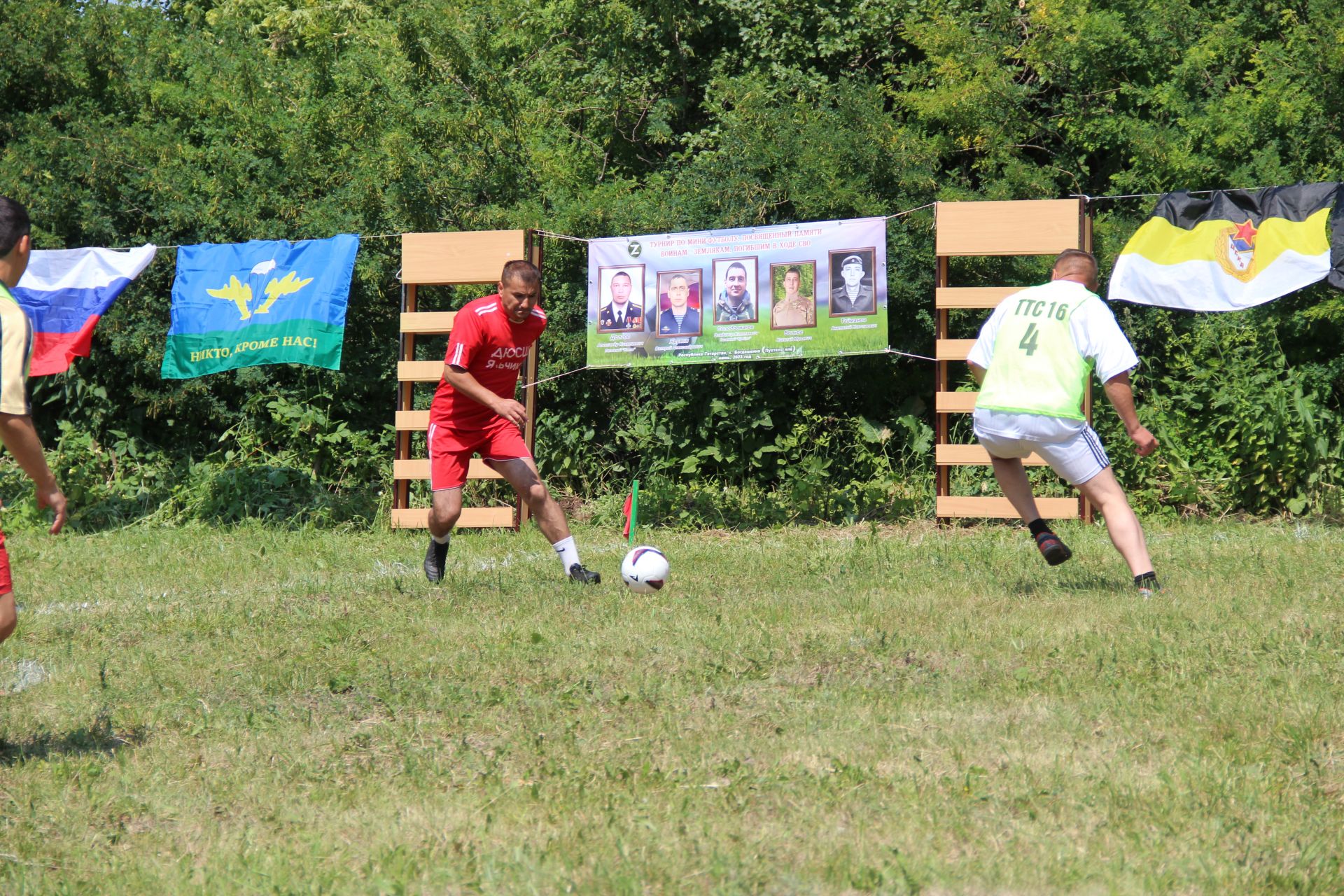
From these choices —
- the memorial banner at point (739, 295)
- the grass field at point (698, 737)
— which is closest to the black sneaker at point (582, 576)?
the grass field at point (698, 737)

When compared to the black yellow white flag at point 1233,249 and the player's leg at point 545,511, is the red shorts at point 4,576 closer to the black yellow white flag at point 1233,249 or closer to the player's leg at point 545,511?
the player's leg at point 545,511

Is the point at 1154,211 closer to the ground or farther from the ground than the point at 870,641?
farther from the ground

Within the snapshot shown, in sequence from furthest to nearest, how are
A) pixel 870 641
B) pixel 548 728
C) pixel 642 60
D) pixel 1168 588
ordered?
1. pixel 642 60
2. pixel 1168 588
3. pixel 870 641
4. pixel 548 728

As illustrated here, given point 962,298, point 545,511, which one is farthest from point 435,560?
point 962,298

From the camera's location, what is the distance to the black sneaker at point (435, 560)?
26.6 ft

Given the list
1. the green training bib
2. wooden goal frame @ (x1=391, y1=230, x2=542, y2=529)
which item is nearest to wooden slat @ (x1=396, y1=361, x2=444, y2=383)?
wooden goal frame @ (x1=391, y1=230, x2=542, y2=529)

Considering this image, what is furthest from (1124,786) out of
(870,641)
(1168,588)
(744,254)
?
(744,254)

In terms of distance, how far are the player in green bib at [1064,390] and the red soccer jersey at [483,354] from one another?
9.23 ft

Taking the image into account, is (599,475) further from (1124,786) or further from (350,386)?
(1124,786)

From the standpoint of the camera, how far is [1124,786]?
3.99 m

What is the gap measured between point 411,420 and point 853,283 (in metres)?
3.98

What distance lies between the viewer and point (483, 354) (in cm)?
779

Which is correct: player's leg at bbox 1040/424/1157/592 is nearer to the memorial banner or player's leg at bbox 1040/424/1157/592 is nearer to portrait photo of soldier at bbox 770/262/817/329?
the memorial banner

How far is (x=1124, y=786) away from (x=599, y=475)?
→ 8387 millimetres
